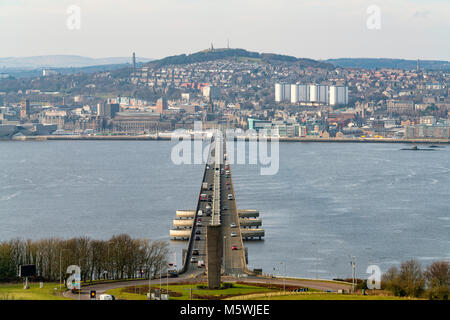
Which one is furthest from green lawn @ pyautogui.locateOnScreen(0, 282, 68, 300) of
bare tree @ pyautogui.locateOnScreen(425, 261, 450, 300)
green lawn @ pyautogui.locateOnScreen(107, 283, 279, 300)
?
bare tree @ pyautogui.locateOnScreen(425, 261, 450, 300)

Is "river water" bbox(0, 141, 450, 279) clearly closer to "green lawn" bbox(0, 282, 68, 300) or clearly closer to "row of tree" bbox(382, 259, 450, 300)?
"row of tree" bbox(382, 259, 450, 300)

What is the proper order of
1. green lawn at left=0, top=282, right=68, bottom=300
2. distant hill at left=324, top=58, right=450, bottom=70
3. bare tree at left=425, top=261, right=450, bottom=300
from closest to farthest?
green lawn at left=0, top=282, right=68, bottom=300, bare tree at left=425, top=261, right=450, bottom=300, distant hill at left=324, top=58, right=450, bottom=70

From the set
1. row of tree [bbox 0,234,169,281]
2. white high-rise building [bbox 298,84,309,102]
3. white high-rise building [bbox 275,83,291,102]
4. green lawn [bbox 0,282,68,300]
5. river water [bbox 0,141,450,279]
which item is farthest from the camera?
white high-rise building [bbox 275,83,291,102]

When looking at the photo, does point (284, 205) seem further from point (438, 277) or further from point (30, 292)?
point (30, 292)

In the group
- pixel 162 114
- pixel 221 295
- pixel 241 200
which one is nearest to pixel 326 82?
pixel 162 114

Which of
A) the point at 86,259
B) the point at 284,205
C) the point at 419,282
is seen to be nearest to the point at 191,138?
the point at 284,205
